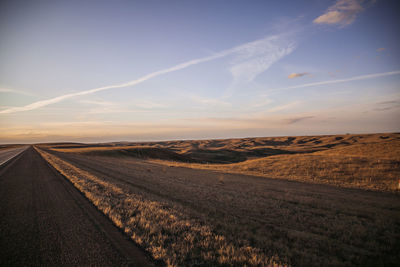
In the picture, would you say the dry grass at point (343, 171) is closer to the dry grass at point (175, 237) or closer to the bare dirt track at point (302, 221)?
the bare dirt track at point (302, 221)

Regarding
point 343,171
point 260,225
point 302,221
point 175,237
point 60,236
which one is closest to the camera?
point 60,236

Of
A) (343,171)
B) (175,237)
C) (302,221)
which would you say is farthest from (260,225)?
(343,171)

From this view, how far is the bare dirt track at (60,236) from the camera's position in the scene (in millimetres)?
4500

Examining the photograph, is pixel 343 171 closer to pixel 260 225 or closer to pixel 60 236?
pixel 260 225

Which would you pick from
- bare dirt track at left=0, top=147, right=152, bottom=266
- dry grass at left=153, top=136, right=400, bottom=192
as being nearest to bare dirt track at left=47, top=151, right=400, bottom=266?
bare dirt track at left=0, top=147, right=152, bottom=266

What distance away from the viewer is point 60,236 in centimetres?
559

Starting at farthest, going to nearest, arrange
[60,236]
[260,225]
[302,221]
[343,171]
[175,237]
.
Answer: [343,171]
[302,221]
[260,225]
[175,237]
[60,236]

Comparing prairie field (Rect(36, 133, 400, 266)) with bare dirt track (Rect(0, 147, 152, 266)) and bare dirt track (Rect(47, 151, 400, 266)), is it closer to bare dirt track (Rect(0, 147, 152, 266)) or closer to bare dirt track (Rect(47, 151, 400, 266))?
bare dirt track (Rect(47, 151, 400, 266))

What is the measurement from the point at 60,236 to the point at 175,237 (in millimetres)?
3514

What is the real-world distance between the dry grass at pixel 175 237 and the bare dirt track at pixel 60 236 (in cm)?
42

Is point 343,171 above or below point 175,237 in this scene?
below

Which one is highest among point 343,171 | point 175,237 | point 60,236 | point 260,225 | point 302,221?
point 60,236

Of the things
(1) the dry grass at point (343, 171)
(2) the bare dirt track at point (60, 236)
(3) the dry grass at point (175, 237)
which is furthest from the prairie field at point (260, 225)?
(1) the dry grass at point (343, 171)

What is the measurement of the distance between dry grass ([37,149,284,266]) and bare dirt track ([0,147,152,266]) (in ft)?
1.39
